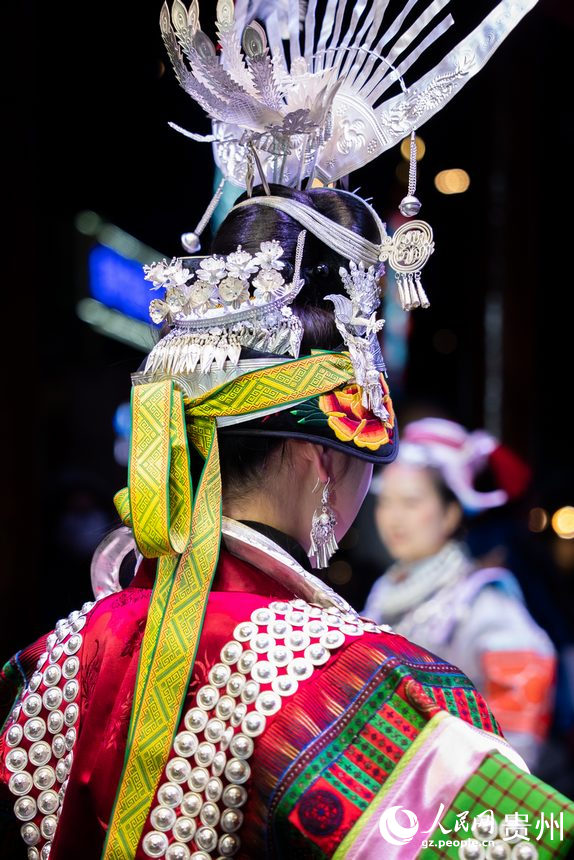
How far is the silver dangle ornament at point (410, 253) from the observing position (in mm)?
1449

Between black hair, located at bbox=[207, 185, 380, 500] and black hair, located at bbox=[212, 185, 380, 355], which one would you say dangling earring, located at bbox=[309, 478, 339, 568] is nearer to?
black hair, located at bbox=[207, 185, 380, 500]

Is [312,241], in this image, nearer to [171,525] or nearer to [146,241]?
[171,525]

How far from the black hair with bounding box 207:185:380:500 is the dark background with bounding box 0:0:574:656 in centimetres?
56

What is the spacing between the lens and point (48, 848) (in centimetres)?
133

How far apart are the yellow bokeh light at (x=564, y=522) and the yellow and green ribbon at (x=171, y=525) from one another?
5.07m

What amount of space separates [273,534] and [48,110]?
3.11 m

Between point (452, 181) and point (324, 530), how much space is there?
4636 millimetres

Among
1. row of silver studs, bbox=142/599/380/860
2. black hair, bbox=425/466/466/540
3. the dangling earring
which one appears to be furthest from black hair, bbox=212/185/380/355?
black hair, bbox=425/466/466/540

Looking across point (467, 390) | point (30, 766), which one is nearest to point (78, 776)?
point (30, 766)

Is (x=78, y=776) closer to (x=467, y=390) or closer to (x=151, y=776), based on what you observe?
(x=151, y=776)

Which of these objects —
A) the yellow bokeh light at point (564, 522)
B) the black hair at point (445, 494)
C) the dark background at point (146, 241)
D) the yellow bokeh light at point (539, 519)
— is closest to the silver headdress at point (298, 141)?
the dark background at point (146, 241)

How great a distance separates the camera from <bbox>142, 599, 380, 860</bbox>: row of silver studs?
1.18 metres

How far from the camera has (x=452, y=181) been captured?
229 inches

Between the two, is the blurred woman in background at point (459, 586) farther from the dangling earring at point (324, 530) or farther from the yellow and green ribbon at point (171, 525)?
Result: the yellow and green ribbon at point (171, 525)
